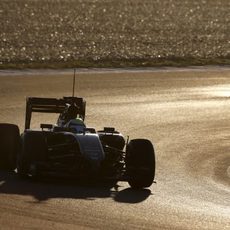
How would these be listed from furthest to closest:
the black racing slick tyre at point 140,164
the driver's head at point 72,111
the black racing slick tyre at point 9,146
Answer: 1. the driver's head at point 72,111
2. the black racing slick tyre at point 9,146
3. the black racing slick tyre at point 140,164

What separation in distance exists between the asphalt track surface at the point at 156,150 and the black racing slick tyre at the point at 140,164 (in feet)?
0.57

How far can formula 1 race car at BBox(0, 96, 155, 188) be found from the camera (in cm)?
1808

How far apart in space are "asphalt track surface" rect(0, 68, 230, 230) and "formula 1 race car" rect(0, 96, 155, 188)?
0.21m

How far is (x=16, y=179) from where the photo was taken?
60.5ft

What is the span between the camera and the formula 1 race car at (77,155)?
59.3 ft

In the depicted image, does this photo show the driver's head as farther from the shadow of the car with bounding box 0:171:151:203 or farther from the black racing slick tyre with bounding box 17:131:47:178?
the shadow of the car with bounding box 0:171:151:203

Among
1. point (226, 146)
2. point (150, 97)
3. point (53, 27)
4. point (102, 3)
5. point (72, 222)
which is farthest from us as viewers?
point (102, 3)

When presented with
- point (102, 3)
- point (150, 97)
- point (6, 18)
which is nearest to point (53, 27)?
point (6, 18)

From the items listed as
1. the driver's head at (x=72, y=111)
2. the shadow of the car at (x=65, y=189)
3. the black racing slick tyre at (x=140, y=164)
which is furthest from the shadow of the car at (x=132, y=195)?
the driver's head at (x=72, y=111)

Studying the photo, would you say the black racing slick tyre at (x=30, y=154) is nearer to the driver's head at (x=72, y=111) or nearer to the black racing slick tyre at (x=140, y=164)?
the driver's head at (x=72, y=111)

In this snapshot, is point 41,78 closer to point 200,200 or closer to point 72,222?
point 200,200

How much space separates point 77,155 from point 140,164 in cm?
99

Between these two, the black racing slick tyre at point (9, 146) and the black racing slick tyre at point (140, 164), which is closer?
the black racing slick tyre at point (140, 164)

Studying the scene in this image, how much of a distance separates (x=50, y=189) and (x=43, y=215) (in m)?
2.06
